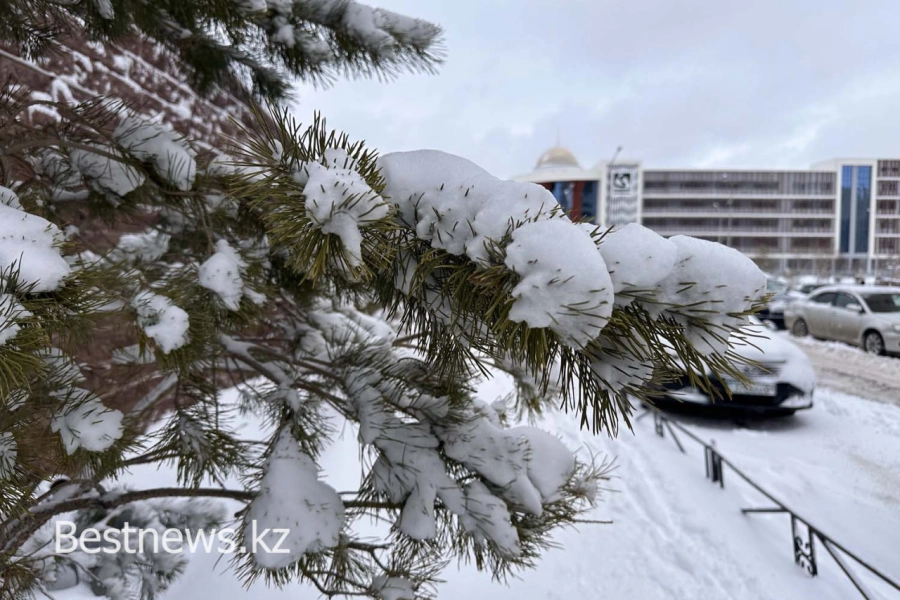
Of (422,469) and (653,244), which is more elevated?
(653,244)

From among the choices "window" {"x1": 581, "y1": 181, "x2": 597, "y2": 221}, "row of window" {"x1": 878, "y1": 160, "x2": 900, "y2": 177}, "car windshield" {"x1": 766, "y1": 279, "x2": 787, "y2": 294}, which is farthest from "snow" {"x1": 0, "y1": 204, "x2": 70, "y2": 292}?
"window" {"x1": 581, "y1": 181, "x2": 597, "y2": 221}

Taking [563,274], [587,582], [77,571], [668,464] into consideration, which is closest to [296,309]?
[77,571]

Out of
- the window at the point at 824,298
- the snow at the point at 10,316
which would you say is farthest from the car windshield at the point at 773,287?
the snow at the point at 10,316

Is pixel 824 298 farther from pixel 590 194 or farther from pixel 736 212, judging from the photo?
pixel 736 212

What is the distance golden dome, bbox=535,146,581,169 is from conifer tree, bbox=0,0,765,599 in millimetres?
28701

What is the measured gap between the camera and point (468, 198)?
0.48m

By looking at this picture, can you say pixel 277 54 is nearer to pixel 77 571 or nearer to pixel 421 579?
pixel 421 579

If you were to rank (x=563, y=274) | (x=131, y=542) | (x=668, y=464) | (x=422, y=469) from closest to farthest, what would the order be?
1. (x=563, y=274)
2. (x=422, y=469)
3. (x=131, y=542)
4. (x=668, y=464)

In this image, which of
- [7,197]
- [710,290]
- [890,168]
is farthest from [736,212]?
[7,197]

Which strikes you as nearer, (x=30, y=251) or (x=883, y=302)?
(x=30, y=251)

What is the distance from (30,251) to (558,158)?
107 ft

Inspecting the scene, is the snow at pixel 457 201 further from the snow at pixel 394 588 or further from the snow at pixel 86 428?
the snow at pixel 394 588

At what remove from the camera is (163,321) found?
0.84m

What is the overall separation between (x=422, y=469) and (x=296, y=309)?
80 cm
